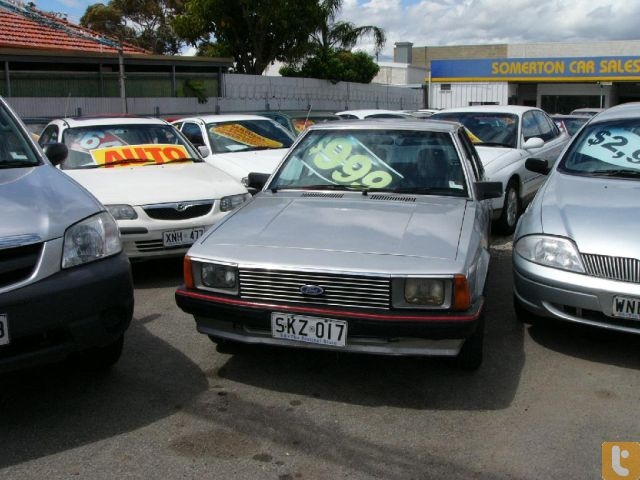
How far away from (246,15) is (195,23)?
1882 millimetres

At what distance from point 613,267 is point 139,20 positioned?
35.6 m

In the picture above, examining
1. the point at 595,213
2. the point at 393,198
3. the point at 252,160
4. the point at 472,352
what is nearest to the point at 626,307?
the point at 595,213

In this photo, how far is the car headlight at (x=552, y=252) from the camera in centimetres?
420

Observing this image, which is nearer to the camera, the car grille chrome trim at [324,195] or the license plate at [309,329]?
the license plate at [309,329]

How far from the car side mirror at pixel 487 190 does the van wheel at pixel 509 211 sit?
317 centimetres

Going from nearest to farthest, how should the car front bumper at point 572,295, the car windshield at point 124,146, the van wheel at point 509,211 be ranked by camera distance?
the car front bumper at point 572,295 → the car windshield at point 124,146 → the van wheel at point 509,211

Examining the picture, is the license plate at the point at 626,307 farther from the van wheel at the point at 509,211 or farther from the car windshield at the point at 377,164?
the van wheel at the point at 509,211

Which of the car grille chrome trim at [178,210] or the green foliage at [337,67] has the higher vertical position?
the green foliage at [337,67]

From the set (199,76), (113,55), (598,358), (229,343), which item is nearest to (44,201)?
(229,343)

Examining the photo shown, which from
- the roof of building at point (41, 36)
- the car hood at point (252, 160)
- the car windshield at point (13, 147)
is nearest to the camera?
the car windshield at point (13, 147)

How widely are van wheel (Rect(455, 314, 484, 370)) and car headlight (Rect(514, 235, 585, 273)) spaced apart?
734 millimetres

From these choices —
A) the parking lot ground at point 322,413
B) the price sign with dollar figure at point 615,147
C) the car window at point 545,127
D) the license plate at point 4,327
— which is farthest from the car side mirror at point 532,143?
the license plate at point 4,327

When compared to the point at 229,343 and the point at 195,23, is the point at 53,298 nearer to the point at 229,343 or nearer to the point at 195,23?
the point at 229,343

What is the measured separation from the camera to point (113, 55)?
18.9m
